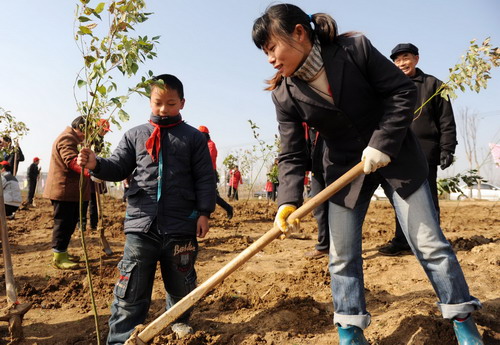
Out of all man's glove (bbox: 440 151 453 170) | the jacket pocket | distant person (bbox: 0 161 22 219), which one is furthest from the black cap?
distant person (bbox: 0 161 22 219)

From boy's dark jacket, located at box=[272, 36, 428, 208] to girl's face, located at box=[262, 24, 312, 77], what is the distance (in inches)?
4.1

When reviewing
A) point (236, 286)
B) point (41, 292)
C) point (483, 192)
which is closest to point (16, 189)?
point (41, 292)

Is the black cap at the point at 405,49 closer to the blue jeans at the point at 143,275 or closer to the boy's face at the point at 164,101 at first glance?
the boy's face at the point at 164,101

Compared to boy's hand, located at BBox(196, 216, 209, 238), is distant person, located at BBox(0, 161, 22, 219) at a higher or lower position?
higher

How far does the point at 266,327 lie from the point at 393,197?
1.32 m

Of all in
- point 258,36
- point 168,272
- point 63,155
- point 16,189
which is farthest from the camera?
point 16,189

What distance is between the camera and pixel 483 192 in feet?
77.5

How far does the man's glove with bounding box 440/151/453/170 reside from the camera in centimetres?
400

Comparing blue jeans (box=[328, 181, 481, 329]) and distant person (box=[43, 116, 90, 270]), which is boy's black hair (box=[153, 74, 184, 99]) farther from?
distant person (box=[43, 116, 90, 270])

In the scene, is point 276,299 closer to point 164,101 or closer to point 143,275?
point 143,275

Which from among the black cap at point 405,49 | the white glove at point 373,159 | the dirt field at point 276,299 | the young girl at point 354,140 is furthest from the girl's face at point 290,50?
the black cap at point 405,49

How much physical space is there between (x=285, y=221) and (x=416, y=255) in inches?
29.3

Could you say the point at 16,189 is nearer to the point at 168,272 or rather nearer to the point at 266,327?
the point at 168,272

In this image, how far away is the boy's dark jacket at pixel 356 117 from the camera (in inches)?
77.8
